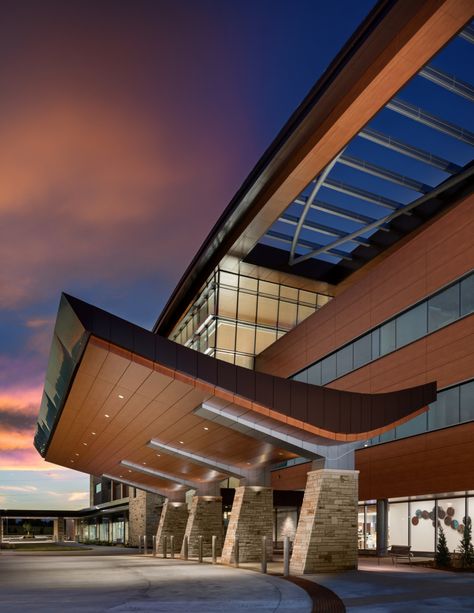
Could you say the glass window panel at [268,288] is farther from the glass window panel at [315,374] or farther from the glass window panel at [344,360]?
the glass window panel at [344,360]

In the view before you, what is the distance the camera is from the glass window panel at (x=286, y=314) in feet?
157

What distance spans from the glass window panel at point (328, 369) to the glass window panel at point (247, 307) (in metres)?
10.2

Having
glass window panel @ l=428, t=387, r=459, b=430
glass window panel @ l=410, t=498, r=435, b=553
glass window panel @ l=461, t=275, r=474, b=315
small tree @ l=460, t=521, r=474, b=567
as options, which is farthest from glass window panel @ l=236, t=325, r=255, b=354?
small tree @ l=460, t=521, r=474, b=567

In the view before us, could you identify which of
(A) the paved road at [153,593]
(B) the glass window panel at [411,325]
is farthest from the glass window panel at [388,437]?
(A) the paved road at [153,593]

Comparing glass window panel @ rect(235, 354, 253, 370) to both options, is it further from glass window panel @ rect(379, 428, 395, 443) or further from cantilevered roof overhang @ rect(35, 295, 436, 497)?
glass window panel @ rect(379, 428, 395, 443)

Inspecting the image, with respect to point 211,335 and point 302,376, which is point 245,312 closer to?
point 211,335

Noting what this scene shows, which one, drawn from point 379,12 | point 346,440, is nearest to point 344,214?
point 379,12

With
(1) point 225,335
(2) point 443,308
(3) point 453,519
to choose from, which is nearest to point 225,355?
(1) point 225,335

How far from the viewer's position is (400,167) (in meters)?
33.9

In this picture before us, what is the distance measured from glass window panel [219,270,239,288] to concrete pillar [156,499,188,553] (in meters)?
15.2

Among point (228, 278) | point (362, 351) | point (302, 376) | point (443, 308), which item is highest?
point (228, 278)

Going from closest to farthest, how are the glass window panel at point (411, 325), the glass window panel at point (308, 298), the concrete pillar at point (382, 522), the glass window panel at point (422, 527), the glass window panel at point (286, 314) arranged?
the glass window panel at point (411, 325) → the glass window panel at point (422, 527) → the concrete pillar at point (382, 522) → the glass window panel at point (286, 314) → the glass window panel at point (308, 298)

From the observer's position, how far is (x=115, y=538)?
92312 millimetres

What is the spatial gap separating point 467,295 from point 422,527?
10.8m
